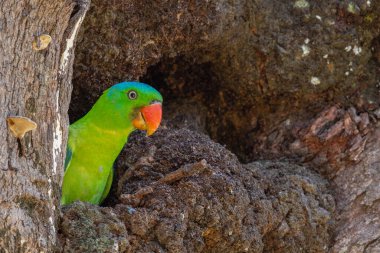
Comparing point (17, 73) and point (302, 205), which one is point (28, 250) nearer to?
point (17, 73)

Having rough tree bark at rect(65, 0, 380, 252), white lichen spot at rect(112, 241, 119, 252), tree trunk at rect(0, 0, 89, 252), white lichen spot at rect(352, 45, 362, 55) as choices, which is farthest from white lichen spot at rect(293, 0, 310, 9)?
white lichen spot at rect(112, 241, 119, 252)

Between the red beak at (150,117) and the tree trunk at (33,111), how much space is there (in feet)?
2.57

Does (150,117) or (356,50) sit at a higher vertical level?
(356,50)

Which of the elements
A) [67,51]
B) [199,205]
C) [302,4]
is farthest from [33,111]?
[302,4]

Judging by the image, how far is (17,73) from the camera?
2.46 m

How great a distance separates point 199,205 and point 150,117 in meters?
0.62

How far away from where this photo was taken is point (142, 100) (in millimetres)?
3490

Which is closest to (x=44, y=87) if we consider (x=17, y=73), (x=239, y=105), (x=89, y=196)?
(x=17, y=73)

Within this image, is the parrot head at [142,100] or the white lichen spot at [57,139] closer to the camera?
the white lichen spot at [57,139]

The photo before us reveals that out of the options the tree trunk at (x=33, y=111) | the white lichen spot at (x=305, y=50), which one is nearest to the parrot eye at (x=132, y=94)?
the tree trunk at (x=33, y=111)

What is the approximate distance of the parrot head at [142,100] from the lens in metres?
3.47

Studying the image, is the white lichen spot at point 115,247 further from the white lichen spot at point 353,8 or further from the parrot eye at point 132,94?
the white lichen spot at point 353,8

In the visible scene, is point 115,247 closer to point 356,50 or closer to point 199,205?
point 199,205

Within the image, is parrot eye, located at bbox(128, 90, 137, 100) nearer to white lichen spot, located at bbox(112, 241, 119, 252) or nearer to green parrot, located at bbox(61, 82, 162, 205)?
green parrot, located at bbox(61, 82, 162, 205)
